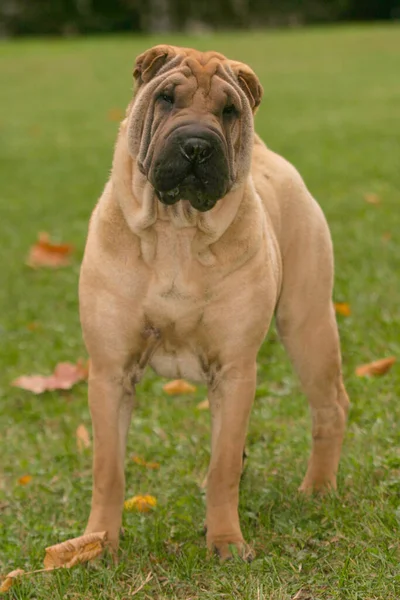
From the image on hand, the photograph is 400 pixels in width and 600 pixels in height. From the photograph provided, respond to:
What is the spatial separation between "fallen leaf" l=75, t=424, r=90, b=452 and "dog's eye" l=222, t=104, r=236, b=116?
1892mm

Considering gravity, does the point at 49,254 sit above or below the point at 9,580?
below

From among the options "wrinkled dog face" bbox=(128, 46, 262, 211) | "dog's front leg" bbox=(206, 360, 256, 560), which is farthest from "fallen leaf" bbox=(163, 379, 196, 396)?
"wrinkled dog face" bbox=(128, 46, 262, 211)

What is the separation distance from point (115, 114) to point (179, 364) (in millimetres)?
11190

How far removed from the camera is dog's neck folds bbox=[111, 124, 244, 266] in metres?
3.38

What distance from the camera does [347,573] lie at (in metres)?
3.15

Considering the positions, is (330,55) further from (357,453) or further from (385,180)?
(357,453)

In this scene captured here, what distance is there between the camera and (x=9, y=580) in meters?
3.31

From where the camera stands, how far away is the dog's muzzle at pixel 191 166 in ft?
10.1

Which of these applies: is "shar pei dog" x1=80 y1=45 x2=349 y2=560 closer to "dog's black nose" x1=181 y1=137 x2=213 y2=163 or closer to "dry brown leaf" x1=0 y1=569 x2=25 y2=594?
"dog's black nose" x1=181 y1=137 x2=213 y2=163

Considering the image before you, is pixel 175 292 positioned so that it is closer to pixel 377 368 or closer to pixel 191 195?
pixel 191 195

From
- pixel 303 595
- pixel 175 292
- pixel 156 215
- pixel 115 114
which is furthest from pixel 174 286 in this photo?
pixel 115 114

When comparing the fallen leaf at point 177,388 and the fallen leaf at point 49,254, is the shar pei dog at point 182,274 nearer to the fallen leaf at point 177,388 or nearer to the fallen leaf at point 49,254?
the fallen leaf at point 177,388

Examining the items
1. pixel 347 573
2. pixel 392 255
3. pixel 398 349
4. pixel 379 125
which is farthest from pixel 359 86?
pixel 347 573

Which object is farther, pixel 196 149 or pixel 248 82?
pixel 248 82
